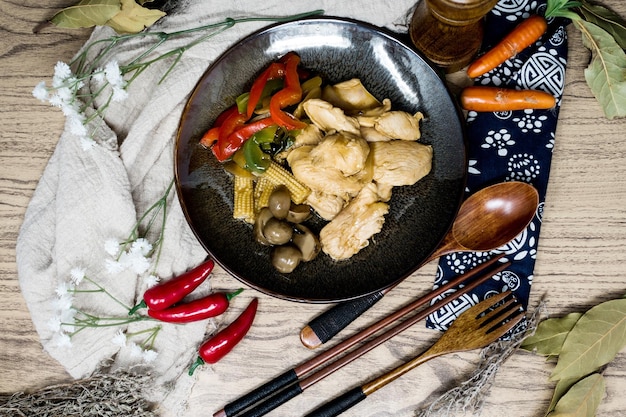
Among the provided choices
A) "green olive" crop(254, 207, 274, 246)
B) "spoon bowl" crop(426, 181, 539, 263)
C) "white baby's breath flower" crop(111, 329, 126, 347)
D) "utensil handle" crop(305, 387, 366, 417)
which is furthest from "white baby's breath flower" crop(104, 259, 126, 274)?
"spoon bowl" crop(426, 181, 539, 263)

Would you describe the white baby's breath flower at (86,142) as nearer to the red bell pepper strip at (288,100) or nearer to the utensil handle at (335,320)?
the red bell pepper strip at (288,100)

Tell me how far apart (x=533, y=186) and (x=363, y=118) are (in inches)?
36.8

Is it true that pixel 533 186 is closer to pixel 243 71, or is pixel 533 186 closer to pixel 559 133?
pixel 559 133

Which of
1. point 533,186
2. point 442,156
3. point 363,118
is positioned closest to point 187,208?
point 363,118

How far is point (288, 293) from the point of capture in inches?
104

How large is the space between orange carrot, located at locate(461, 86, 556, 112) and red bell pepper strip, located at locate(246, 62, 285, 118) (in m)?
0.91

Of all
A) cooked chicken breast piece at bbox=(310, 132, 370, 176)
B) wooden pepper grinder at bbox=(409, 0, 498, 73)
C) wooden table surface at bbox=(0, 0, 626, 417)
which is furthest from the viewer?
wooden table surface at bbox=(0, 0, 626, 417)

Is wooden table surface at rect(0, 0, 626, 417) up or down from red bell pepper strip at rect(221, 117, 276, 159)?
down

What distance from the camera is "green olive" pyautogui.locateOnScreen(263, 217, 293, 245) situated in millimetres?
2520

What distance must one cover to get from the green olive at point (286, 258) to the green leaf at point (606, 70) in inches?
66.2

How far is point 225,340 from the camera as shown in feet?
9.03

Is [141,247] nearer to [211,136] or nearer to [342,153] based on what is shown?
[211,136]

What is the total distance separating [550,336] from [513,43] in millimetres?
1496

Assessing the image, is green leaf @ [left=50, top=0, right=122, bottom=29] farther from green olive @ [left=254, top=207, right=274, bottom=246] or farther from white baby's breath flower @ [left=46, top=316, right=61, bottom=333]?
white baby's breath flower @ [left=46, top=316, right=61, bottom=333]
